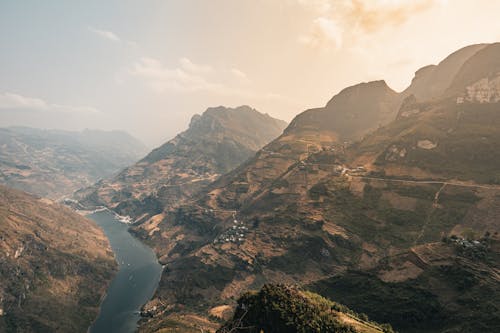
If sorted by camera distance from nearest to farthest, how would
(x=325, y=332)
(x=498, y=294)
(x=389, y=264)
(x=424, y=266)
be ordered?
(x=325, y=332)
(x=498, y=294)
(x=424, y=266)
(x=389, y=264)

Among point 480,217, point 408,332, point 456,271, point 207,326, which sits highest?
point 480,217

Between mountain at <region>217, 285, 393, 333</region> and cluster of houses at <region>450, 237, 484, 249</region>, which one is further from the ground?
cluster of houses at <region>450, 237, 484, 249</region>

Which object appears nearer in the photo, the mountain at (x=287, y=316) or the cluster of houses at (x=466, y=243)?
the mountain at (x=287, y=316)

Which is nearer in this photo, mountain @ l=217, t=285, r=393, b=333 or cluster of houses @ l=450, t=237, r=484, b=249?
mountain @ l=217, t=285, r=393, b=333

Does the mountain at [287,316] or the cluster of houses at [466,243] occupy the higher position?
the cluster of houses at [466,243]

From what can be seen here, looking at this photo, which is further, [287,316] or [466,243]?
[466,243]

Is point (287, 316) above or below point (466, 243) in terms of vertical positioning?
below

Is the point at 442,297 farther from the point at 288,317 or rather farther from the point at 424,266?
the point at 288,317

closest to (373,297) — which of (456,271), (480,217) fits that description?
(456,271)
